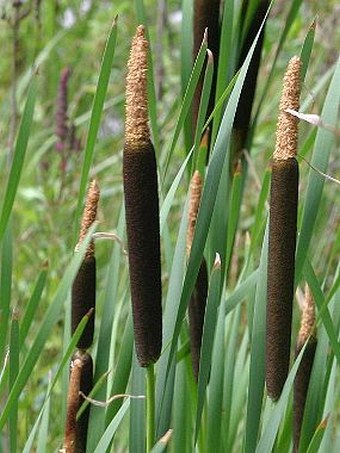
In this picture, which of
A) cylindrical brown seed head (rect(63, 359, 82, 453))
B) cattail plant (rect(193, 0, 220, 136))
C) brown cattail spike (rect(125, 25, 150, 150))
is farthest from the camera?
cattail plant (rect(193, 0, 220, 136))

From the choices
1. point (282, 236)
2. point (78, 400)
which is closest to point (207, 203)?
point (282, 236)

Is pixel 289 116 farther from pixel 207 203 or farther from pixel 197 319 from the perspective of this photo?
pixel 197 319

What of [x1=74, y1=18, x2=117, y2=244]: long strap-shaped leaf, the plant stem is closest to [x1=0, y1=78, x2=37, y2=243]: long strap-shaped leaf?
[x1=74, y1=18, x2=117, y2=244]: long strap-shaped leaf

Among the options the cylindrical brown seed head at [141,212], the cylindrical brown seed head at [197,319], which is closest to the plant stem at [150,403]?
the cylindrical brown seed head at [141,212]

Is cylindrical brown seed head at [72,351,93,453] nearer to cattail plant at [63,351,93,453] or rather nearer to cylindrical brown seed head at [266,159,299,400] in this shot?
cattail plant at [63,351,93,453]

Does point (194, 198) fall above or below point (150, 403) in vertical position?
above

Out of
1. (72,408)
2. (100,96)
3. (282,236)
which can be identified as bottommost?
(72,408)

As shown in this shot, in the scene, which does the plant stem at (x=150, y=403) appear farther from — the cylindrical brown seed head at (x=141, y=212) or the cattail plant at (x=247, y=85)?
the cattail plant at (x=247, y=85)
